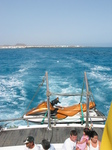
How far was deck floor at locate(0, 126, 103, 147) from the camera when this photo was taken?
6328 millimetres

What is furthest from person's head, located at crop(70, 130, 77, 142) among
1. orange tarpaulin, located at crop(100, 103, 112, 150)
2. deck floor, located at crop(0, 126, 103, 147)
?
orange tarpaulin, located at crop(100, 103, 112, 150)

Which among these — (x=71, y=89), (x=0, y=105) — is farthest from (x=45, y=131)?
(x=71, y=89)

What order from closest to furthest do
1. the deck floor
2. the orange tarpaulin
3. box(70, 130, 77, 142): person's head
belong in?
1. the orange tarpaulin
2. box(70, 130, 77, 142): person's head
3. the deck floor

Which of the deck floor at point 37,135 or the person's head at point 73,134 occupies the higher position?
the person's head at point 73,134

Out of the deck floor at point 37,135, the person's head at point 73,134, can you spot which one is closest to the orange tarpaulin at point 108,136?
the person's head at point 73,134

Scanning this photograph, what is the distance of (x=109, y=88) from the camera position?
1970 centimetres

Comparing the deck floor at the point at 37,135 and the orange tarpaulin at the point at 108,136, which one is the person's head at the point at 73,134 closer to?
the deck floor at the point at 37,135

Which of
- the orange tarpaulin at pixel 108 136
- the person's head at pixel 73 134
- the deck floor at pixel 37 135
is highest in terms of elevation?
the orange tarpaulin at pixel 108 136

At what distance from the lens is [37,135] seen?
6688 millimetres

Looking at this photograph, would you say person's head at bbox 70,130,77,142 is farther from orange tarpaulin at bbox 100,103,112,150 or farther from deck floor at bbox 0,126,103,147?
orange tarpaulin at bbox 100,103,112,150

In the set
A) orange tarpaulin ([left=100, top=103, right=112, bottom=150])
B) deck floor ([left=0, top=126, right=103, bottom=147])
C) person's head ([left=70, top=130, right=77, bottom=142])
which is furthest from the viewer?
deck floor ([left=0, top=126, right=103, bottom=147])

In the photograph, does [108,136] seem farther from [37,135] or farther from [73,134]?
[37,135]

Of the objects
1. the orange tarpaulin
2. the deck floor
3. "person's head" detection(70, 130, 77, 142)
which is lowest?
the deck floor

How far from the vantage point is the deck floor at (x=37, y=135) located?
6328 mm
